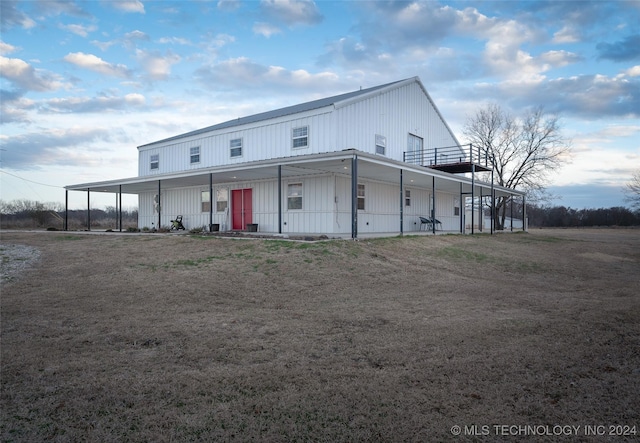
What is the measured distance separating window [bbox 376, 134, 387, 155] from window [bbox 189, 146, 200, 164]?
1105 centimetres

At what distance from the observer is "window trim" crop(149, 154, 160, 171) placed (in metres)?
28.0

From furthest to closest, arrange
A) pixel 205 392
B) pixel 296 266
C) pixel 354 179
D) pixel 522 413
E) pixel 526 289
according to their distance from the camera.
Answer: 1. pixel 354 179
2. pixel 296 266
3. pixel 526 289
4. pixel 205 392
5. pixel 522 413

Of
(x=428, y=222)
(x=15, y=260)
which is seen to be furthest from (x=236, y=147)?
(x=15, y=260)

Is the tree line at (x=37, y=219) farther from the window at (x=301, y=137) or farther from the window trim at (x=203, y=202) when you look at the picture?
the window at (x=301, y=137)

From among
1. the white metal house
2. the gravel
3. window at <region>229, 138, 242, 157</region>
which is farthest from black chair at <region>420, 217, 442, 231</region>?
the gravel

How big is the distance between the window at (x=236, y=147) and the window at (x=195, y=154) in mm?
3109

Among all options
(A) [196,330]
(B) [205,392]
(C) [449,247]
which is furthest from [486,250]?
(B) [205,392]

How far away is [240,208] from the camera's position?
71.0ft

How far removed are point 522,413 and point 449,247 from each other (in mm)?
13401

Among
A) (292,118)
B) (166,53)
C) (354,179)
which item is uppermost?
(166,53)

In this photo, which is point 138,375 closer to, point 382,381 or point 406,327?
point 382,381

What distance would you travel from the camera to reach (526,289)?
9.90 m

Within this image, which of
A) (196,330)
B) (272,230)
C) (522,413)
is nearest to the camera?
(522,413)

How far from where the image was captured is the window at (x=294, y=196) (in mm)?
19125
